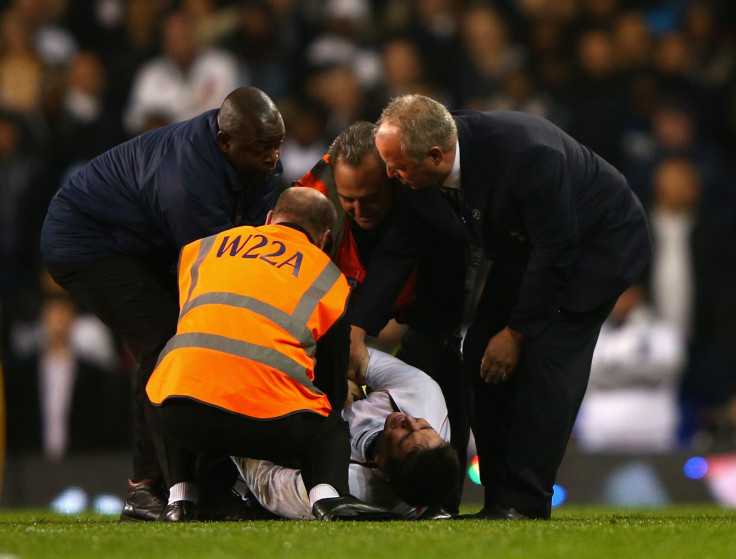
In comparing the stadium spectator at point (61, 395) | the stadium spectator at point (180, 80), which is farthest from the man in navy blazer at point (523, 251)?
the stadium spectator at point (180, 80)

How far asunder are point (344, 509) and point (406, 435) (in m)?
0.45

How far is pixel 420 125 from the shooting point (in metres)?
4.30

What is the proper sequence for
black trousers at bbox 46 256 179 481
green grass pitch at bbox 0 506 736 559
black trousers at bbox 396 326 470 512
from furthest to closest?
black trousers at bbox 396 326 470 512 → black trousers at bbox 46 256 179 481 → green grass pitch at bbox 0 506 736 559

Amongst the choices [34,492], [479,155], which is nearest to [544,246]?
[479,155]

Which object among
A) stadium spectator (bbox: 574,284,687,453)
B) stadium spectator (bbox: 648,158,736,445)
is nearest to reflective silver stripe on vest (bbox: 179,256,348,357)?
stadium spectator (bbox: 574,284,687,453)

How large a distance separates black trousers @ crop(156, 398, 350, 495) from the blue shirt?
0.74 meters

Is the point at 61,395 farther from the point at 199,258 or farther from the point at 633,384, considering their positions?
the point at 199,258

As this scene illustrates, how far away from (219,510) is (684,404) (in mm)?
4518

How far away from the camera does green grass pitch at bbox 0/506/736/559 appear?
3.21 m

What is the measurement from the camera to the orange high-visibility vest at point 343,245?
488 centimetres

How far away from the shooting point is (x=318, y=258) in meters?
→ 4.24

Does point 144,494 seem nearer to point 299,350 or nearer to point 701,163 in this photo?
point 299,350

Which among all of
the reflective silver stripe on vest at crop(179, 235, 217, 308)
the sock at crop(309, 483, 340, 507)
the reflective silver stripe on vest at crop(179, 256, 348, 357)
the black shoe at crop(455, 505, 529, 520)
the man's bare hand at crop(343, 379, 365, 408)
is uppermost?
the reflective silver stripe on vest at crop(179, 235, 217, 308)

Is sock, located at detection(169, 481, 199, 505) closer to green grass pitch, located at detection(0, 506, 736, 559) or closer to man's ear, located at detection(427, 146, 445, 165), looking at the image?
green grass pitch, located at detection(0, 506, 736, 559)
